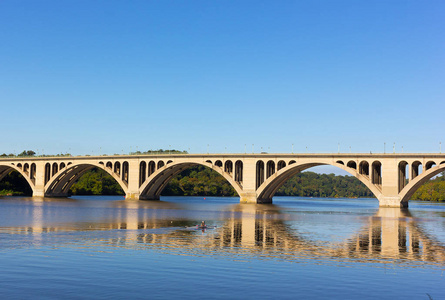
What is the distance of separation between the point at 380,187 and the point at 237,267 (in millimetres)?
73885

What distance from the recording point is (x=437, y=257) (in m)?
27.9

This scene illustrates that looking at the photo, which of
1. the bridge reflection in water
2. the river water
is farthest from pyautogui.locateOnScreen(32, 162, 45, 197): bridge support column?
the river water

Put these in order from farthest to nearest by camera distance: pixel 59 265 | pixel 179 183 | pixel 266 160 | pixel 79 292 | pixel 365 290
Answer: pixel 179 183 < pixel 266 160 < pixel 59 265 < pixel 365 290 < pixel 79 292

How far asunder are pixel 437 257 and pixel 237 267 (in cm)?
1233

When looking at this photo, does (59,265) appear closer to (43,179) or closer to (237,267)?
(237,267)

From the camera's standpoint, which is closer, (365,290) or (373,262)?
(365,290)

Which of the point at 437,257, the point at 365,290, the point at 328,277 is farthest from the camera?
the point at 437,257

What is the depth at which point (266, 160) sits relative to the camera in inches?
4013

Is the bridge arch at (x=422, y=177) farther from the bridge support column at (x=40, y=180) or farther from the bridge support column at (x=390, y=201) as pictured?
the bridge support column at (x=40, y=180)

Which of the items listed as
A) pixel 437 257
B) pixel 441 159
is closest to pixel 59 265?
pixel 437 257

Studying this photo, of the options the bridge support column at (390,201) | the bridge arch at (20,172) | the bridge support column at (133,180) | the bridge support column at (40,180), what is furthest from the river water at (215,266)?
the bridge arch at (20,172)

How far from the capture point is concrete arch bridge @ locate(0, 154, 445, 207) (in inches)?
3472

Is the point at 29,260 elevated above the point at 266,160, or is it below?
below

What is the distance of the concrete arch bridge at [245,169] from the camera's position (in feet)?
289
